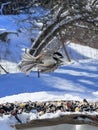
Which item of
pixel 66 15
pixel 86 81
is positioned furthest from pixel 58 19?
pixel 86 81

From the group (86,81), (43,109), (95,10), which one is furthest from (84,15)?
(43,109)

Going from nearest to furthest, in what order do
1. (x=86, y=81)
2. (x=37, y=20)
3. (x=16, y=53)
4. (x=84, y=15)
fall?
1. (x=86, y=81)
2. (x=84, y=15)
3. (x=37, y=20)
4. (x=16, y=53)

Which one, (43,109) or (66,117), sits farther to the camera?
(43,109)

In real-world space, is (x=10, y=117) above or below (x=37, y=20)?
below

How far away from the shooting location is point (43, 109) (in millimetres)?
1557

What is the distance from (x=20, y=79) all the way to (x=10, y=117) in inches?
180

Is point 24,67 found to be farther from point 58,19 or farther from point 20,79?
point 58,19

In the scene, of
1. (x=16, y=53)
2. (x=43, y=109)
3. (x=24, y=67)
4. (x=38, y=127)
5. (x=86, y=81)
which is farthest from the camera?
(x=16, y=53)

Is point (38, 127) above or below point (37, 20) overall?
below

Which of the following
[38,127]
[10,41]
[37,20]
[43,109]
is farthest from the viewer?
[10,41]

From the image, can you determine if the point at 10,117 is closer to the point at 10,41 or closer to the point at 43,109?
the point at 43,109

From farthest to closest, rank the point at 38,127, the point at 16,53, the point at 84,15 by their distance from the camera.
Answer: the point at 16,53, the point at 84,15, the point at 38,127

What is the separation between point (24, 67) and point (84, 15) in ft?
8.48

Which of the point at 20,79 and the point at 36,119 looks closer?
the point at 36,119
